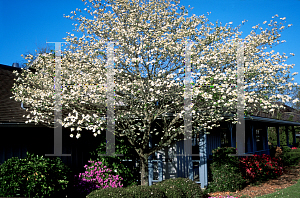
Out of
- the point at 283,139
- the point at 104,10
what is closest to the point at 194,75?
the point at 104,10

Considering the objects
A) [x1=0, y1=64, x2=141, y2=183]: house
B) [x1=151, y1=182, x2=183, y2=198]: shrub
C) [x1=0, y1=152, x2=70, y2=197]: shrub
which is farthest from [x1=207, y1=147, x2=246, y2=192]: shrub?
[x1=0, y1=152, x2=70, y2=197]: shrub

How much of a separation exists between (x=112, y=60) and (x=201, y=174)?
5654 millimetres

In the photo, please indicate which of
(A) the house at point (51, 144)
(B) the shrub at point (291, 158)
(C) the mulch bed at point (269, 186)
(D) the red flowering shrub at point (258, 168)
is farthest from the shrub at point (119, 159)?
(B) the shrub at point (291, 158)

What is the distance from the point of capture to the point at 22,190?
20.8ft

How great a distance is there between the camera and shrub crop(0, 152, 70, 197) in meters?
6.27

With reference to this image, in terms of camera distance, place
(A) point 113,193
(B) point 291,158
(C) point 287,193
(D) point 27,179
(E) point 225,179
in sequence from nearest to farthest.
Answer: (D) point 27,179
(A) point 113,193
(C) point 287,193
(E) point 225,179
(B) point 291,158

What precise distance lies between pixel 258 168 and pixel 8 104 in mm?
10093

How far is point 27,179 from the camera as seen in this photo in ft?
21.0

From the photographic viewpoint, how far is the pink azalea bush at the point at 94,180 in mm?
8969

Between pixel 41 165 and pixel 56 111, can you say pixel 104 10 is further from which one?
pixel 41 165

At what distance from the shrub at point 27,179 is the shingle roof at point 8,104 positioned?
1693mm

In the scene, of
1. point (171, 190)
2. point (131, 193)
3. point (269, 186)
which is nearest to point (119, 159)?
point (171, 190)

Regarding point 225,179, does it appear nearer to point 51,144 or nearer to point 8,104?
point 51,144

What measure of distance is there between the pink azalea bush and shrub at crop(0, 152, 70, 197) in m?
2.22
